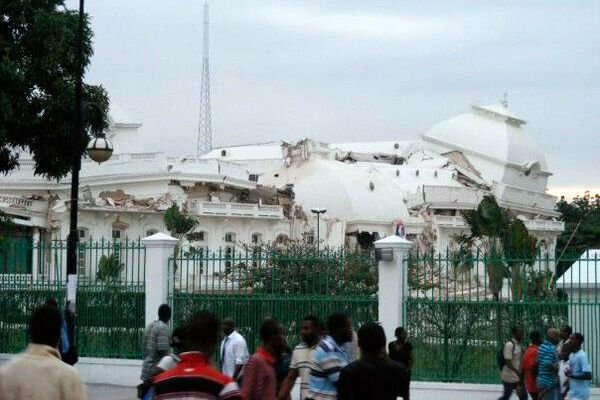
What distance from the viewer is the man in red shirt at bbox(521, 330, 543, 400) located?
15414 mm

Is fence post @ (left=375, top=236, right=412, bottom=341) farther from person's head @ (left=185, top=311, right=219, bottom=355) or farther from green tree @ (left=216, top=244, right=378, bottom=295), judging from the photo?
person's head @ (left=185, top=311, right=219, bottom=355)

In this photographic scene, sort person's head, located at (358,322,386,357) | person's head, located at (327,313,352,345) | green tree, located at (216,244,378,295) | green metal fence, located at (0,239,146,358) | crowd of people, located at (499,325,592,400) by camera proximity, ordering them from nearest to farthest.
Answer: person's head, located at (358,322,386,357)
person's head, located at (327,313,352,345)
crowd of people, located at (499,325,592,400)
green tree, located at (216,244,378,295)
green metal fence, located at (0,239,146,358)

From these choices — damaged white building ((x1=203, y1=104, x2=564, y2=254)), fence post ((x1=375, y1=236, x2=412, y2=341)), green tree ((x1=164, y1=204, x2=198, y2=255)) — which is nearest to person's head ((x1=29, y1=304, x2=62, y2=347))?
fence post ((x1=375, y1=236, x2=412, y2=341))

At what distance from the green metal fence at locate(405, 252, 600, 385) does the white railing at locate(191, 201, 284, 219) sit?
4197 cm

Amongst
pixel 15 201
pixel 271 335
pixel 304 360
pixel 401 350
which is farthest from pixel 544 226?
pixel 271 335

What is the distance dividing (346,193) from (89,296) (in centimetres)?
5547

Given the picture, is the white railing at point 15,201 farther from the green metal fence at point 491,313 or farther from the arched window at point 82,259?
the green metal fence at point 491,313

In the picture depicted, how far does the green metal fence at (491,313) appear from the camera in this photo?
18109 mm

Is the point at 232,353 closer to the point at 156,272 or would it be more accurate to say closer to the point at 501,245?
the point at 156,272

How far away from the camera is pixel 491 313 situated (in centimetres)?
1862

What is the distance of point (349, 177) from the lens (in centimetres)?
7856

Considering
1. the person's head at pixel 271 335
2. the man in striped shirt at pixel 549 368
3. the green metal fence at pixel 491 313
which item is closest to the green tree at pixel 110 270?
the green metal fence at pixel 491 313

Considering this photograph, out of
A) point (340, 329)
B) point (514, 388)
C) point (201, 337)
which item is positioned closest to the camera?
point (201, 337)

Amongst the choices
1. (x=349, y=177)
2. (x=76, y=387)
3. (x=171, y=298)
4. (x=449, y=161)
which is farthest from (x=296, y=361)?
(x=449, y=161)
